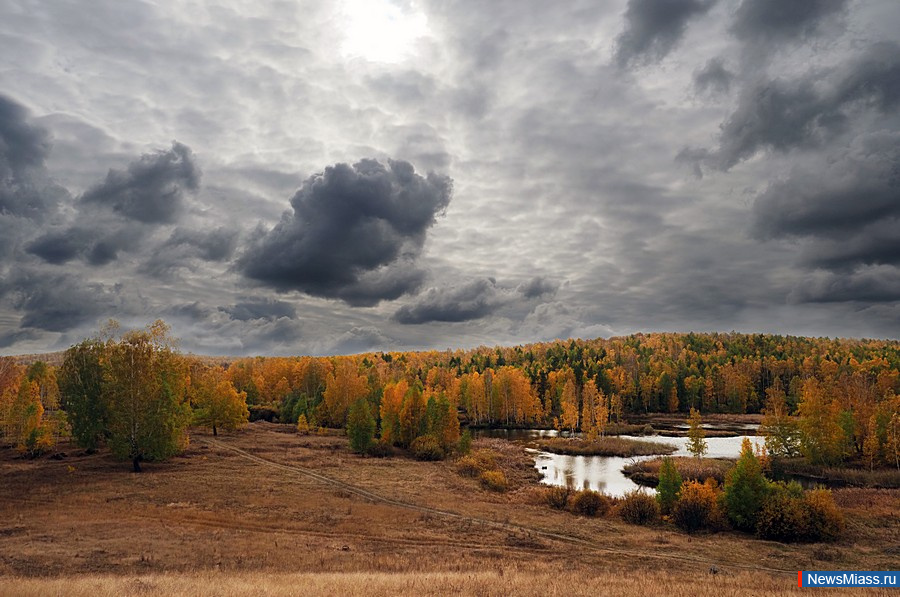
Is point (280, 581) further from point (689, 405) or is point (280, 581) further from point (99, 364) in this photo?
point (689, 405)

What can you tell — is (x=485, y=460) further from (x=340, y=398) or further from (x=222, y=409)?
(x=340, y=398)

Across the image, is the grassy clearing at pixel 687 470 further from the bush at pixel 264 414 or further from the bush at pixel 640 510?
the bush at pixel 264 414

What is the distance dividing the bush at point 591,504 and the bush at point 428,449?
1313 inches

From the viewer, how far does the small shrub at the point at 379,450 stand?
78062 millimetres

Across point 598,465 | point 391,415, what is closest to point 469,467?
point 391,415

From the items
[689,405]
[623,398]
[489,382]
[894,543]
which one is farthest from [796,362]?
[894,543]

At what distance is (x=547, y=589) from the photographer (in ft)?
73.7

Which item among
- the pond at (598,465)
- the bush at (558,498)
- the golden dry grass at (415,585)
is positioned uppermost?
the golden dry grass at (415,585)

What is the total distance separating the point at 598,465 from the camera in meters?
79.2

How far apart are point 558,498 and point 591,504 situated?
12.3 ft

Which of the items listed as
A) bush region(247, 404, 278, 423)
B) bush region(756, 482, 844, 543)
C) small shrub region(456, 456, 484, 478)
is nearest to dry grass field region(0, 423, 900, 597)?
bush region(756, 482, 844, 543)

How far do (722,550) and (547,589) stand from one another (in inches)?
805

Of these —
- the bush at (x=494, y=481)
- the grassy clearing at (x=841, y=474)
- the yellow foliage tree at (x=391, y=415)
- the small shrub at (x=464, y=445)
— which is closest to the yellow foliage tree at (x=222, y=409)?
the yellow foliage tree at (x=391, y=415)

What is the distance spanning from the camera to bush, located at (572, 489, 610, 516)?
154 feet
